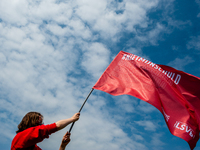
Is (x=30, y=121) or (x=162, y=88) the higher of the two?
(x=162, y=88)

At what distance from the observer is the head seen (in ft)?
15.6

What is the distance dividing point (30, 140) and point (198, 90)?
9.55m

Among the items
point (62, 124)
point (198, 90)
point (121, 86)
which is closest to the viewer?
point (62, 124)

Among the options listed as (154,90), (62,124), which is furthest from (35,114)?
(154,90)

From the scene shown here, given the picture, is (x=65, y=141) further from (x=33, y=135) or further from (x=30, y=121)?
(x=33, y=135)

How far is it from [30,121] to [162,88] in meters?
7.51

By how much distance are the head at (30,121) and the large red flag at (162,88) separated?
4117 mm

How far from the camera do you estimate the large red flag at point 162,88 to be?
900 cm

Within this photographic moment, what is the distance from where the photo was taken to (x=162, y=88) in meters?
9.89

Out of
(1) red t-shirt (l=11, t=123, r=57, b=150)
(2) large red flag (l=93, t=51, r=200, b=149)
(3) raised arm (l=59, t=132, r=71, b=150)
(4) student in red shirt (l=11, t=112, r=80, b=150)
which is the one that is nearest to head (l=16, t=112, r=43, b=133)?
(4) student in red shirt (l=11, t=112, r=80, b=150)

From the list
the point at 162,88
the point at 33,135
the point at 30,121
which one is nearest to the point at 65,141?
the point at 30,121

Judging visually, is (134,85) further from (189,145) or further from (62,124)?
(62,124)

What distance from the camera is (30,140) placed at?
402 centimetres

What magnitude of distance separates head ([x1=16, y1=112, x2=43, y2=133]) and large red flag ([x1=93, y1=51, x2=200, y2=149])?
4117 millimetres
